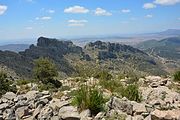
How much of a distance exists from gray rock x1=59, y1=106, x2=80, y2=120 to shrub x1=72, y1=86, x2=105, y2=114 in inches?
14.9

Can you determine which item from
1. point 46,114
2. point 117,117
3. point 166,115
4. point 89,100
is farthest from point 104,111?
point 166,115

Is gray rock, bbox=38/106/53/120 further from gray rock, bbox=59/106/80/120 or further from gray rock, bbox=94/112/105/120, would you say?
gray rock, bbox=94/112/105/120

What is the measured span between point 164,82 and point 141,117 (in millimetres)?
12632

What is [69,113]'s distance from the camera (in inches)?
471

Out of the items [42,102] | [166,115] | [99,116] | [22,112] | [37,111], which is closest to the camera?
[166,115]

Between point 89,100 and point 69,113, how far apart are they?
893 millimetres

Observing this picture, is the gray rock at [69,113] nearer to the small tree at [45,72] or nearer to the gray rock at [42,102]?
the gray rock at [42,102]

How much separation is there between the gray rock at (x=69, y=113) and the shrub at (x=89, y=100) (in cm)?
38

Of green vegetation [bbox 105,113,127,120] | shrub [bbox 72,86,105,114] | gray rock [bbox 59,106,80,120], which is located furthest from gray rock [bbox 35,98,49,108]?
green vegetation [bbox 105,113,127,120]

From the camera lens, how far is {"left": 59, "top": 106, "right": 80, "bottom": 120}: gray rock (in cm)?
1173

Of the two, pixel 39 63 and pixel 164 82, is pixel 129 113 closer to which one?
pixel 164 82

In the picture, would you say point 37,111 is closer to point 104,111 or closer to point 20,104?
point 20,104

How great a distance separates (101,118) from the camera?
1148 centimetres

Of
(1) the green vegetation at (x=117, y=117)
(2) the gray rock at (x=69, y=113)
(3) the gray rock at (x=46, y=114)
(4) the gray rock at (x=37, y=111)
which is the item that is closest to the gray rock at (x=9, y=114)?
(4) the gray rock at (x=37, y=111)
